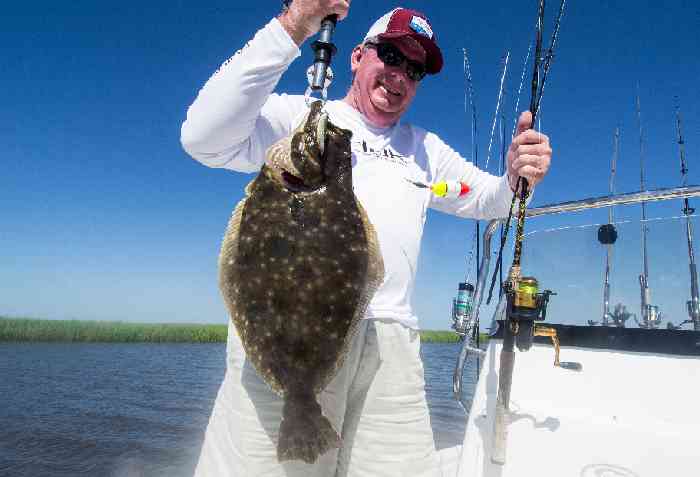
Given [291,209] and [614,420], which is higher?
[291,209]

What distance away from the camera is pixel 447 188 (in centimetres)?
269

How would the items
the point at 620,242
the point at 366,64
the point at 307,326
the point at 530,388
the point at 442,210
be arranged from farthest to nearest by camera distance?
1. the point at 620,242
2. the point at 530,388
3. the point at 442,210
4. the point at 366,64
5. the point at 307,326

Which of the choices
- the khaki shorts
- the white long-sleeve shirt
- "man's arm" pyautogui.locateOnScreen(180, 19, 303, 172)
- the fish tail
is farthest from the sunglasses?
the fish tail

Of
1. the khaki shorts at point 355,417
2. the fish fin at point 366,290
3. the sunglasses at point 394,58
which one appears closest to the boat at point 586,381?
the khaki shorts at point 355,417

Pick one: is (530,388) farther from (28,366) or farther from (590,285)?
(28,366)

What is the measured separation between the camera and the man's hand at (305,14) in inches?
75.1

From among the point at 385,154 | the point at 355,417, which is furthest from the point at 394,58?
the point at 355,417

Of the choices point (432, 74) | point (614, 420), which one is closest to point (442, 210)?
point (432, 74)

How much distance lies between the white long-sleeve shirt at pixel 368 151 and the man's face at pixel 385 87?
7 cm

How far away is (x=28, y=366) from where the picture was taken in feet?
78.7

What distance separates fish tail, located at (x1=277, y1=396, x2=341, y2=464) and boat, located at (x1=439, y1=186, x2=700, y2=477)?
1.27 meters

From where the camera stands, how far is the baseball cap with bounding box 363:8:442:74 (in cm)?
273

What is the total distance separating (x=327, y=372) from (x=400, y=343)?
656 mm

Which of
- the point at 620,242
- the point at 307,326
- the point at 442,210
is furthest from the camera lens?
the point at 620,242
